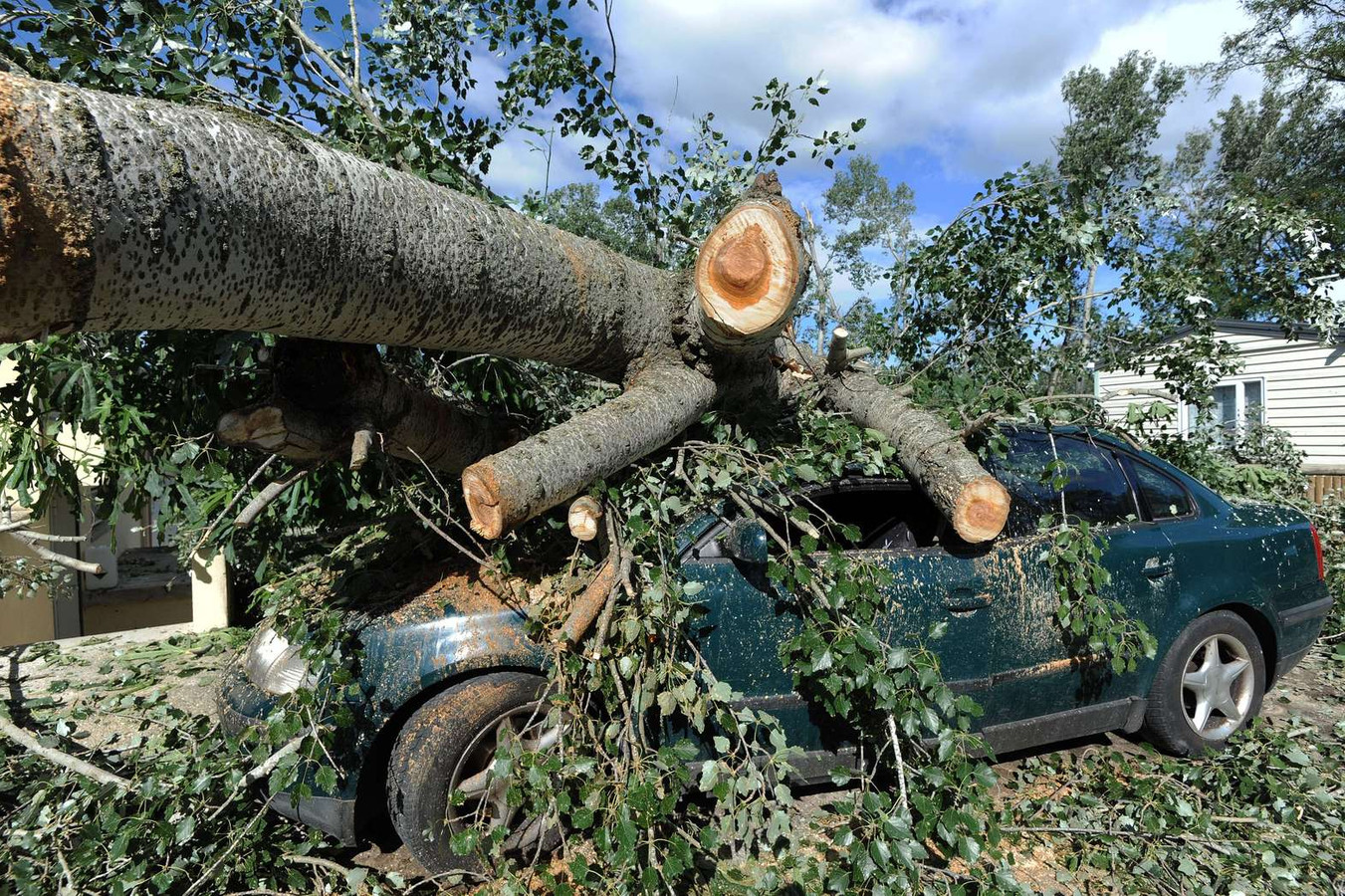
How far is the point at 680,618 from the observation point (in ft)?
8.41

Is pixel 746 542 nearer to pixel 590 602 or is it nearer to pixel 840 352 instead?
pixel 590 602

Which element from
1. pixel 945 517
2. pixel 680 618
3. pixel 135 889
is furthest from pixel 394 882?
pixel 945 517

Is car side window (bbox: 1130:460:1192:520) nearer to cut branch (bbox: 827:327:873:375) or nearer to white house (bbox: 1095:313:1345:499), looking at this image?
cut branch (bbox: 827:327:873:375)

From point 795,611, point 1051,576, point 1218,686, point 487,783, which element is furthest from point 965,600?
point 487,783

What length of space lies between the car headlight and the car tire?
3.97 m

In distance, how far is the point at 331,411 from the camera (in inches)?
106

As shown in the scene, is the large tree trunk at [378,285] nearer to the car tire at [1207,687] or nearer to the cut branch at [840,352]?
the cut branch at [840,352]

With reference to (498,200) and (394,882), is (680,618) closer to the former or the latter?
(394,882)

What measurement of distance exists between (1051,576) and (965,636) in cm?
58

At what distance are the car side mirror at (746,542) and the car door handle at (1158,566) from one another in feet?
6.82

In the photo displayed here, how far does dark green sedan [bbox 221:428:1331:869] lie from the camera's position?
9.03 feet

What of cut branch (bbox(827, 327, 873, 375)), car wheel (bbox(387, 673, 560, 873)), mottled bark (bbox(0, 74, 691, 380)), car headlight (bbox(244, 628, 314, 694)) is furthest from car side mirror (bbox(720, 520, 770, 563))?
car headlight (bbox(244, 628, 314, 694))

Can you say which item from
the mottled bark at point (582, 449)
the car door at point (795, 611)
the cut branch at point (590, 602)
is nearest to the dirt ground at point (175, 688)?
the car door at point (795, 611)

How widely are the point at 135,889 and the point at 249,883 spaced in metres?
0.34
